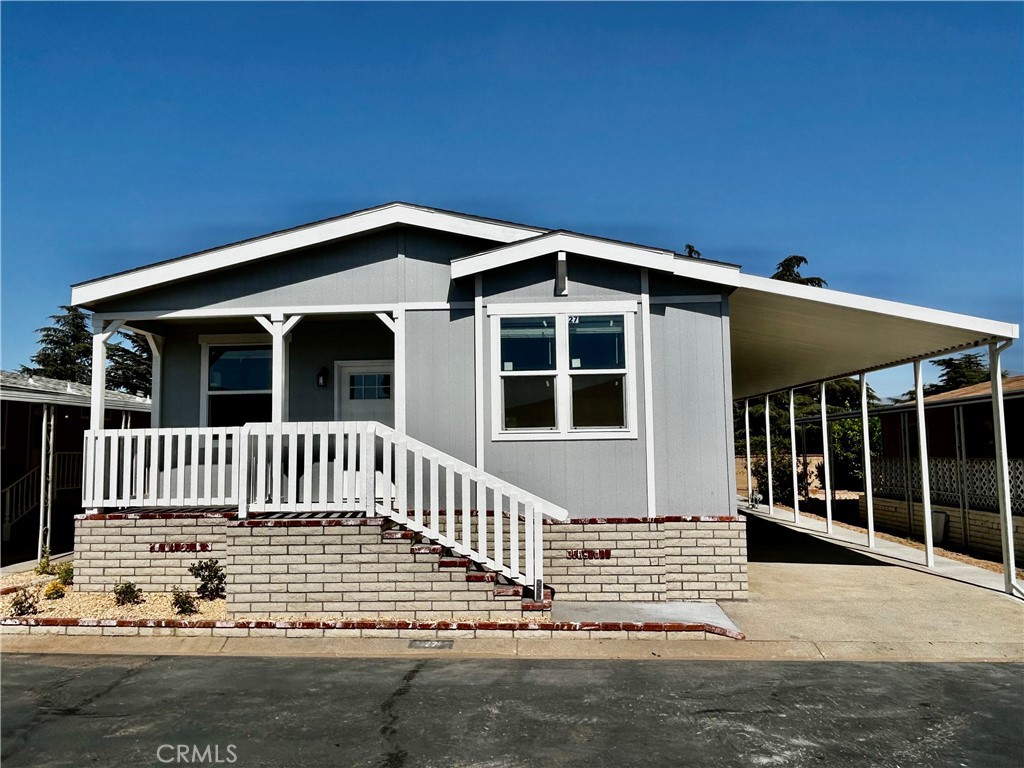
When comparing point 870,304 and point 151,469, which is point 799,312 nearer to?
point 870,304

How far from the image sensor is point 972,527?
1216cm

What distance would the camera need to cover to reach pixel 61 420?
15.3m

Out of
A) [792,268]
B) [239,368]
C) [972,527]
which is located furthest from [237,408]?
[792,268]

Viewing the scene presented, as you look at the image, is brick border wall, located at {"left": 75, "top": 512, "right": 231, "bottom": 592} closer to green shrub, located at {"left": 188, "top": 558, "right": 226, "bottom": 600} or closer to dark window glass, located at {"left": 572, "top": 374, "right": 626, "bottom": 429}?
green shrub, located at {"left": 188, "top": 558, "right": 226, "bottom": 600}

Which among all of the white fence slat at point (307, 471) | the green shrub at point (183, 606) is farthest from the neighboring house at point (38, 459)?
the white fence slat at point (307, 471)

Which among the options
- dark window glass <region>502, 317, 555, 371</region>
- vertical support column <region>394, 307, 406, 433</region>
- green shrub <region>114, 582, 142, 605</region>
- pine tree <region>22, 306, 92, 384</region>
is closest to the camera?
green shrub <region>114, 582, 142, 605</region>

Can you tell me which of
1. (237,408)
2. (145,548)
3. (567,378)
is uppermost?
(567,378)

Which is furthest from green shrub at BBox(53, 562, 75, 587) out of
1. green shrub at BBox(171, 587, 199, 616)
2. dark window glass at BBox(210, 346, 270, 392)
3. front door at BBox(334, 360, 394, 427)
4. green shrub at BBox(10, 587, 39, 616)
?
front door at BBox(334, 360, 394, 427)

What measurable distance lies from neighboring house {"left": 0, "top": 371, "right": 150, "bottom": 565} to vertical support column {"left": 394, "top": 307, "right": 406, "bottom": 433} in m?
6.21

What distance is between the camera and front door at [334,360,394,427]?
32.2ft

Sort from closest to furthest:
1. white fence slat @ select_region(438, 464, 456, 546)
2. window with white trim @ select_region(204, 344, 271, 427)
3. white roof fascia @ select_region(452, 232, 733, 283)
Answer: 1. white fence slat @ select_region(438, 464, 456, 546)
2. white roof fascia @ select_region(452, 232, 733, 283)
3. window with white trim @ select_region(204, 344, 271, 427)

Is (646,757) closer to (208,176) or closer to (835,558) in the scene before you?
(835,558)

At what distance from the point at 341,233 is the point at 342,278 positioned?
1.90 ft

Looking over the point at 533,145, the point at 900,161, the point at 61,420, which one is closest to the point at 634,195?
the point at 533,145
